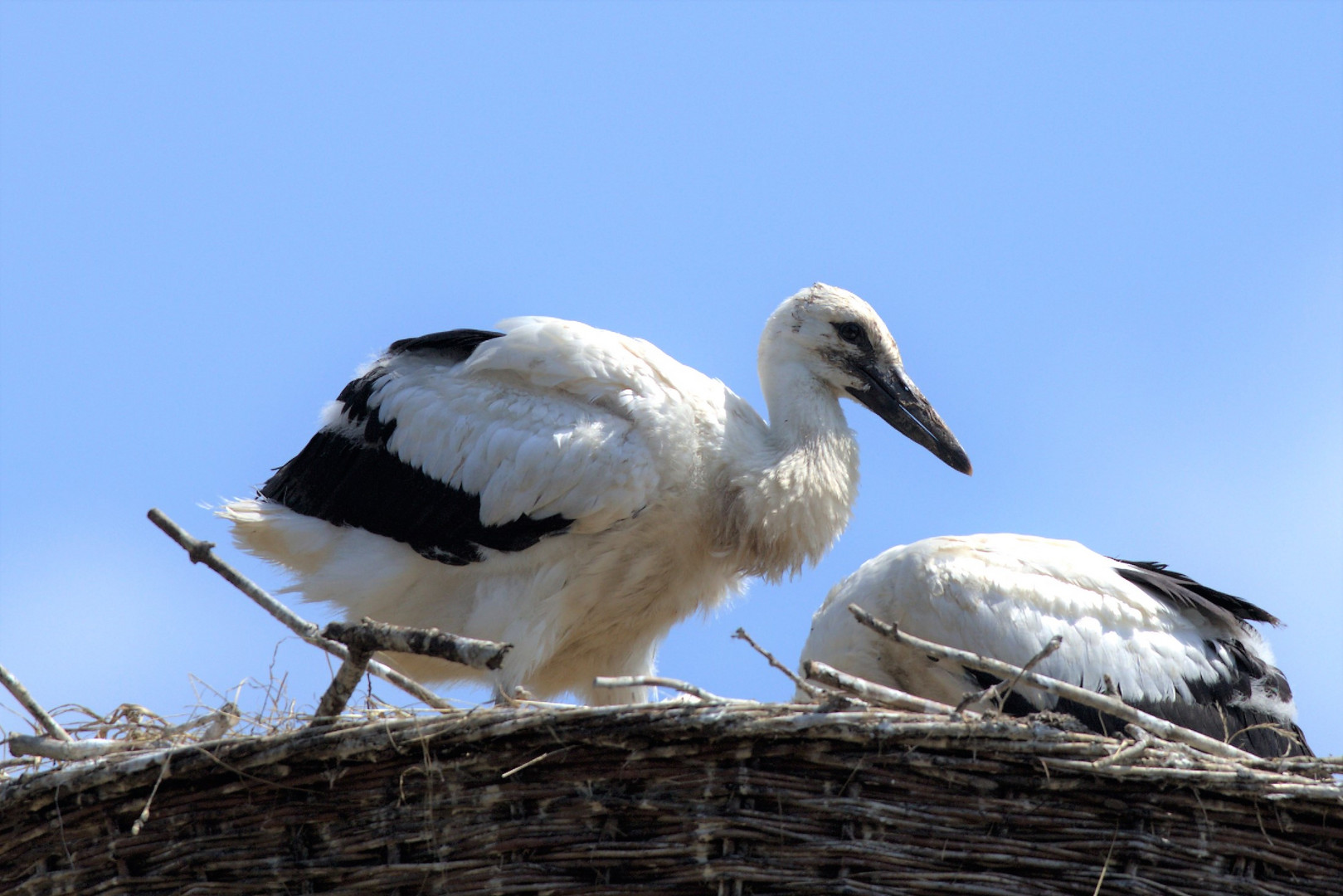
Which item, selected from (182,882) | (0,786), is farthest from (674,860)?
(0,786)

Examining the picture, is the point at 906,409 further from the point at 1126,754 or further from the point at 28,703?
the point at 28,703

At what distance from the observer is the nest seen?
3891 millimetres

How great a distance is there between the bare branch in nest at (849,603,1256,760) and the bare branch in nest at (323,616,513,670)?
35.9 inches

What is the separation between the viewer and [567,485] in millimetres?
5582

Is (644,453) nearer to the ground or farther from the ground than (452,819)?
farther from the ground

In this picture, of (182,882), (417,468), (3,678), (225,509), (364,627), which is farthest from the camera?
(225,509)

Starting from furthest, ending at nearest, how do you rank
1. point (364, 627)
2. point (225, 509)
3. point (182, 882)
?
point (225, 509) → point (182, 882) → point (364, 627)

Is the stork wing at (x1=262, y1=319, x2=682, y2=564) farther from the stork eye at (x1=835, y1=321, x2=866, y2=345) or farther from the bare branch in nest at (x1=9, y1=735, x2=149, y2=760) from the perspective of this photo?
the bare branch in nest at (x1=9, y1=735, x2=149, y2=760)

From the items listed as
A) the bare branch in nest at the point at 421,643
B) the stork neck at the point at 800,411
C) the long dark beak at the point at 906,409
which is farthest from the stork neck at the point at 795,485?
the bare branch in nest at the point at 421,643

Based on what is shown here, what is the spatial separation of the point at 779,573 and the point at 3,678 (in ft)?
8.35

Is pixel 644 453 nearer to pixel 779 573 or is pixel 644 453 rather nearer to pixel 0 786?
pixel 779 573

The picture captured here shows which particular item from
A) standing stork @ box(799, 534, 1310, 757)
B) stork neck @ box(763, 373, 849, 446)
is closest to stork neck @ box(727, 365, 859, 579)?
stork neck @ box(763, 373, 849, 446)

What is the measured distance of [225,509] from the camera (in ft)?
20.8

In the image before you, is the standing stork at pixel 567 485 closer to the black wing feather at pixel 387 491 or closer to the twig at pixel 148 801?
the black wing feather at pixel 387 491
